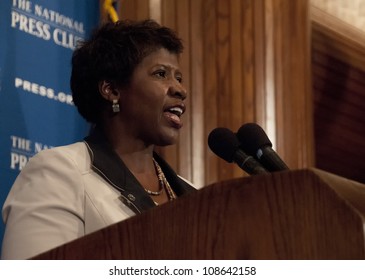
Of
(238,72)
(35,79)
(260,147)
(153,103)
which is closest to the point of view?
(260,147)

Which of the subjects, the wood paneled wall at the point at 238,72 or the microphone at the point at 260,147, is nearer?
the microphone at the point at 260,147

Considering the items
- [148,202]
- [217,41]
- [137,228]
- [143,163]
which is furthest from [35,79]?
[137,228]

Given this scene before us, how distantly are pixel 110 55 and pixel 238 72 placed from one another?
109 centimetres

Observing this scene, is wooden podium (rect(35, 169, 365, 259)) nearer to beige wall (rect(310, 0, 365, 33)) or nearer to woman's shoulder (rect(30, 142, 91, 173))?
woman's shoulder (rect(30, 142, 91, 173))

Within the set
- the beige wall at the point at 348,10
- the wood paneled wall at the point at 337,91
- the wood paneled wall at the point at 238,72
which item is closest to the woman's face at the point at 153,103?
the wood paneled wall at the point at 238,72

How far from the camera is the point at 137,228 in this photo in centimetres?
122

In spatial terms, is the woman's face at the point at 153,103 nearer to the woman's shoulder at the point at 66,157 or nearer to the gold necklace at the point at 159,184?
the gold necklace at the point at 159,184

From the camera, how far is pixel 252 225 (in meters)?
1.15

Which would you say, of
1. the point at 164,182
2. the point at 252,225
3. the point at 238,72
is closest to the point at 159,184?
the point at 164,182

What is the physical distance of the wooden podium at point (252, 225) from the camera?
111 cm

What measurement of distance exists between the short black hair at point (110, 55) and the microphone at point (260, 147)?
0.48m

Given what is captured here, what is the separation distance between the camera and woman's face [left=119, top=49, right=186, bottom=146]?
1967 millimetres

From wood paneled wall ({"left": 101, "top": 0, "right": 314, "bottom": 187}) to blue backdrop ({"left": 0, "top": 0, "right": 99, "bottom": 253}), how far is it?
0.47m

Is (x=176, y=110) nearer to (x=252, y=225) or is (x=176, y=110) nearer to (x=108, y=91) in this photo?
(x=108, y=91)
